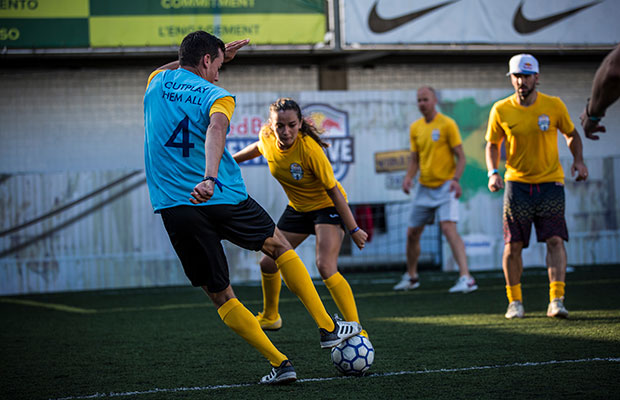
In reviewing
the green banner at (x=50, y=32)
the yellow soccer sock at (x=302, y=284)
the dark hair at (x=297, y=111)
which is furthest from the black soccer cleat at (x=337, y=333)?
the green banner at (x=50, y=32)

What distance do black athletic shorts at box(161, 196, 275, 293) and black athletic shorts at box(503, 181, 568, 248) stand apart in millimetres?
3158

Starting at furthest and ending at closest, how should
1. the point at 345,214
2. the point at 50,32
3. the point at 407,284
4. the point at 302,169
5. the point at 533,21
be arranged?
1. the point at 533,21
2. the point at 50,32
3. the point at 407,284
4. the point at 302,169
5. the point at 345,214

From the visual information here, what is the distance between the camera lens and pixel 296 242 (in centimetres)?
650

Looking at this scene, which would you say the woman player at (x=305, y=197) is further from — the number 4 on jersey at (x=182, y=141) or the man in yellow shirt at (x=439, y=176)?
the man in yellow shirt at (x=439, y=176)

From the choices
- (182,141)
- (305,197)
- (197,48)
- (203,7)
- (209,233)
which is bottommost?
(209,233)

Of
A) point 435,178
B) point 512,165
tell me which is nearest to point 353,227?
point 512,165

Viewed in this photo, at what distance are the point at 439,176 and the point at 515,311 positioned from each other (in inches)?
118

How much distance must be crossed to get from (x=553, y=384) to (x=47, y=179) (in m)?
9.57

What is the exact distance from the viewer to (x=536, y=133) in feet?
22.4

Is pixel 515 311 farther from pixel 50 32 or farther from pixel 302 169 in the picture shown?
pixel 50 32

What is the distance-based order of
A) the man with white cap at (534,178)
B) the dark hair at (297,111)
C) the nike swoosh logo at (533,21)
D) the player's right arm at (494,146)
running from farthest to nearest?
the nike swoosh logo at (533,21) < the player's right arm at (494,146) < the man with white cap at (534,178) < the dark hair at (297,111)

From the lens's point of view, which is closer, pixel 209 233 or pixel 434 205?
pixel 209 233

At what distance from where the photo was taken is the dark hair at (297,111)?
5469mm

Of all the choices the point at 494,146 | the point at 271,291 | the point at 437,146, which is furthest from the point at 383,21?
the point at 271,291
